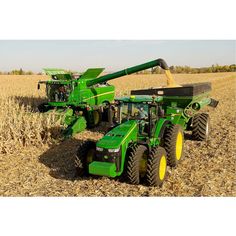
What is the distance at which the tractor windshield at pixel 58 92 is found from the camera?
43.2ft

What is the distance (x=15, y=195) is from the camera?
6.42m

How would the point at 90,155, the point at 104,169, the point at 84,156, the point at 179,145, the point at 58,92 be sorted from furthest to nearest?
the point at 58,92 < the point at 179,145 < the point at 90,155 < the point at 84,156 < the point at 104,169

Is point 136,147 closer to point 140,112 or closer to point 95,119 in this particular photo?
point 140,112

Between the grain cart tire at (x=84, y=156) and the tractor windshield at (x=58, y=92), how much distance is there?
21.1ft

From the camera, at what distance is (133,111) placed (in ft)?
24.6

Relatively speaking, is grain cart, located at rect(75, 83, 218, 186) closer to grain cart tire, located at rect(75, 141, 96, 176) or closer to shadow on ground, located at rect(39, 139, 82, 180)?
grain cart tire, located at rect(75, 141, 96, 176)

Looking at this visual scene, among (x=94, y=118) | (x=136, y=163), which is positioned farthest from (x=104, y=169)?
(x=94, y=118)

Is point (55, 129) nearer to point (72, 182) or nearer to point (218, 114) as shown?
point (72, 182)

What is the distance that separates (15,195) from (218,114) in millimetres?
12121

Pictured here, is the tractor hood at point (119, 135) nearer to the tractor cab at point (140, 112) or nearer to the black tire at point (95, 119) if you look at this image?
the tractor cab at point (140, 112)

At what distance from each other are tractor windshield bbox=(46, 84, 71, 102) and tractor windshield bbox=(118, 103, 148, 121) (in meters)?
6.07

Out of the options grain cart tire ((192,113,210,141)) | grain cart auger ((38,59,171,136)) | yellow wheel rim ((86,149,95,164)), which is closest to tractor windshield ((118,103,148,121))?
yellow wheel rim ((86,149,95,164))

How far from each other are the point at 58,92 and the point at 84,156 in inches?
274

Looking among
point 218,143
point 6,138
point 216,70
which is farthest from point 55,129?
point 216,70
